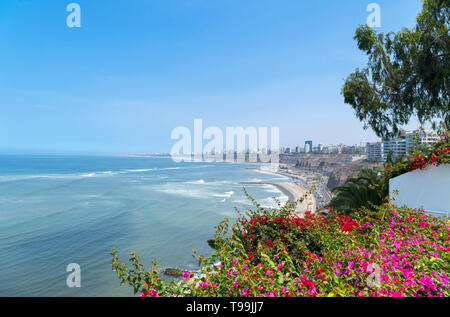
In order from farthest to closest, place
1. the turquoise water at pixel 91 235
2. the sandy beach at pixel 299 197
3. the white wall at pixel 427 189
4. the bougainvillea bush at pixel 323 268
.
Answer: the sandy beach at pixel 299 197 → the turquoise water at pixel 91 235 → the white wall at pixel 427 189 → the bougainvillea bush at pixel 323 268

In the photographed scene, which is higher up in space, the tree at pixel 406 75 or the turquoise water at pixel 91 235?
the tree at pixel 406 75

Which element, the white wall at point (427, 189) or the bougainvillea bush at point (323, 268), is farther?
the white wall at point (427, 189)

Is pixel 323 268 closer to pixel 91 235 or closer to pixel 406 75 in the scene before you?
pixel 406 75

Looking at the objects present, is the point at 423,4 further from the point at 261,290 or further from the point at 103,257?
the point at 103,257

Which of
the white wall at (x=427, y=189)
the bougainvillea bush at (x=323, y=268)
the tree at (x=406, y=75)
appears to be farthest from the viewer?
the tree at (x=406, y=75)

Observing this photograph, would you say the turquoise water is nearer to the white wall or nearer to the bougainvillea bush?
the bougainvillea bush

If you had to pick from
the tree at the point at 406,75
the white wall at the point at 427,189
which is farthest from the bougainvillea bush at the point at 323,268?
the tree at the point at 406,75

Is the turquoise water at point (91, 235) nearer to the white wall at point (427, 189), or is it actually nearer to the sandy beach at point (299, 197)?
the sandy beach at point (299, 197)

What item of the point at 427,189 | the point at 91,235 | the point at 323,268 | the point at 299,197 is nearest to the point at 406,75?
the point at 427,189
